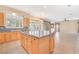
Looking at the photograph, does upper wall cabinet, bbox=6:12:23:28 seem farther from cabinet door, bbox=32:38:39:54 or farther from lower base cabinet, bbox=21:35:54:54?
cabinet door, bbox=32:38:39:54

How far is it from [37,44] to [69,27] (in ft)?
2.38

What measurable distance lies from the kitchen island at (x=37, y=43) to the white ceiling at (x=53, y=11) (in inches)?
14.2

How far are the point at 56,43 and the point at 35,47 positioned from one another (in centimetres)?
42

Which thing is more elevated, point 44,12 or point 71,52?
point 44,12

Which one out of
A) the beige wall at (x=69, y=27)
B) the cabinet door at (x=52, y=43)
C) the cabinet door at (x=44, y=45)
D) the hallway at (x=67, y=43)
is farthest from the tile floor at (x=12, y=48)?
the beige wall at (x=69, y=27)

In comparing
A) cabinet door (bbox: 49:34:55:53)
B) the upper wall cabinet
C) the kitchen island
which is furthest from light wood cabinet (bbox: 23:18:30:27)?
cabinet door (bbox: 49:34:55:53)

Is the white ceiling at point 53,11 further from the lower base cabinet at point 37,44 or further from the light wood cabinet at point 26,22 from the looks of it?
the lower base cabinet at point 37,44

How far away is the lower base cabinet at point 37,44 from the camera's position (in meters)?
1.83

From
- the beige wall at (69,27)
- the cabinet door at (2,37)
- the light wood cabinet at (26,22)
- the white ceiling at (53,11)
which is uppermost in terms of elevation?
the white ceiling at (53,11)

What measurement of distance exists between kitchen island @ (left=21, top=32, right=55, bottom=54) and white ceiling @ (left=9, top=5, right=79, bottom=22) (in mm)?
362

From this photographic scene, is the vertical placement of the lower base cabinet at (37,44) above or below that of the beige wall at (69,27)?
below
